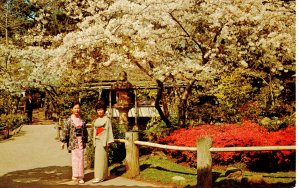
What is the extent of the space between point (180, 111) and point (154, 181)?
3.83 meters

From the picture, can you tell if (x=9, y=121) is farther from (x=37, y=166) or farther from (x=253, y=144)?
(x=253, y=144)

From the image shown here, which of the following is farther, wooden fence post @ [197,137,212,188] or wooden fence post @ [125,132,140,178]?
wooden fence post @ [125,132,140,178]

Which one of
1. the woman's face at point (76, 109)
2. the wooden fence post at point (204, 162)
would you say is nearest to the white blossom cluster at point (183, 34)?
the woman's face at point (76, 109)

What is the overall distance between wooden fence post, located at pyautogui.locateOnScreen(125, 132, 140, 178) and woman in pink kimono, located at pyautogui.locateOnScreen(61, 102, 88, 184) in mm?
929

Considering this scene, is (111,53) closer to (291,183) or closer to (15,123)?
(291,183)

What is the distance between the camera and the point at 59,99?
16719mm

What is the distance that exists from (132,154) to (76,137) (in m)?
1.21

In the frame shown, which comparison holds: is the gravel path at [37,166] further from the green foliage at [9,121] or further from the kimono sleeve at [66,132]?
the kimono sleeve at [66,132]

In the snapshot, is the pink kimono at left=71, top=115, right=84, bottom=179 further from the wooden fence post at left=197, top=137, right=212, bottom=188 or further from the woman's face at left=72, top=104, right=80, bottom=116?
the wooden fence post at left=197, top=137, right=212, bottom=188

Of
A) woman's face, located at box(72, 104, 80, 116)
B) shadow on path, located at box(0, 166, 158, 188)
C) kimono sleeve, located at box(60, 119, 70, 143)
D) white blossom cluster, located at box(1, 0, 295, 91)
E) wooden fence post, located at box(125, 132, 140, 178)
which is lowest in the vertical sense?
shadow on path, located at box(0, 166, 158, 188)

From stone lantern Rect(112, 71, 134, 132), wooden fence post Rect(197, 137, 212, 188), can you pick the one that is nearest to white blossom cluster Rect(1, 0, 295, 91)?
stone lantern Rect(112, 71, 134, 132)

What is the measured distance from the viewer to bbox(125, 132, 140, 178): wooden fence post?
23.6 ft

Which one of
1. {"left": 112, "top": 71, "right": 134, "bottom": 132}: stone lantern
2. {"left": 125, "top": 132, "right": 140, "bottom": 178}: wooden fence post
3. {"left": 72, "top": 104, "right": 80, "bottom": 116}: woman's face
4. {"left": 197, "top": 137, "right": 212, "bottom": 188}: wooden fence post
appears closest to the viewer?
{"left": 197, "top": 137, "right": 212, "bottom": 188}: wooden fence post

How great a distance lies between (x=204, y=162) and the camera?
228 inches
